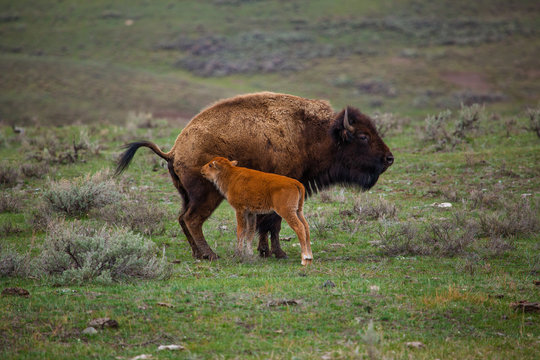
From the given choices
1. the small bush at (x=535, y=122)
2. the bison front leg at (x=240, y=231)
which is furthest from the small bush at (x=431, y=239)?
the small bush at (x=535, y=122)

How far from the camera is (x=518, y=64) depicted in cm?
4312

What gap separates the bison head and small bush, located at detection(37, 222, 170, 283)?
347 centimetres

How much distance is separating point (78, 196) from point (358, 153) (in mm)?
5305

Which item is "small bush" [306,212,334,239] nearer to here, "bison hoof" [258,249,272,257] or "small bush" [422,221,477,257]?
"bison hoof" [258,249,272,257]

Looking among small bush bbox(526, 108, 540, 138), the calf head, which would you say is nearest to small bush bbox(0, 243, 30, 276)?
the calf head

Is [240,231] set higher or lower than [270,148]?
lower

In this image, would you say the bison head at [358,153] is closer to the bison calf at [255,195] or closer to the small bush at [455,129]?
the bison calf at [255,195]

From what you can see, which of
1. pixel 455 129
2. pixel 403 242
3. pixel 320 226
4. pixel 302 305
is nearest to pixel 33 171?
pixel 320 226

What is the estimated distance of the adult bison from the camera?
27.3 feet

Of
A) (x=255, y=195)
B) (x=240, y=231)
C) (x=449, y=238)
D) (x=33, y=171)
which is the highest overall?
(x=255, y=195)

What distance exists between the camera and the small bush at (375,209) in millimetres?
10680

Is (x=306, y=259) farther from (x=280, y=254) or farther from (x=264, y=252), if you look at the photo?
(x=264, y=252)

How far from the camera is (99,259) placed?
6898mm

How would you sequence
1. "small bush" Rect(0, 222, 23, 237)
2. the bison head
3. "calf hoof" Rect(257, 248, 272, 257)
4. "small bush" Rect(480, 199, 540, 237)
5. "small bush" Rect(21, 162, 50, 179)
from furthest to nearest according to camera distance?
1. "small bush" Rect(21, 162, 50, 179)
2. "small bush" Rect(0, 222, 23, 237)
3. "small bush" Rect(480, 199, 540, 237)
4. the bison head
5. "calf hoof" Rect(257, 248, 272, 257)
